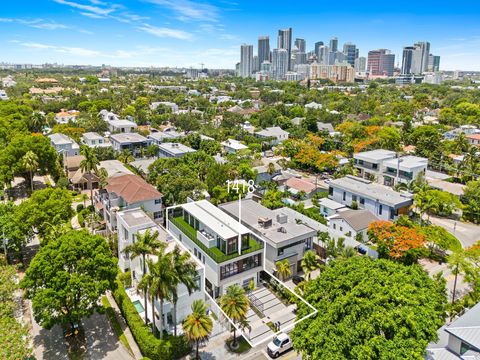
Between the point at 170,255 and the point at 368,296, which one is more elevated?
the point at 170,255

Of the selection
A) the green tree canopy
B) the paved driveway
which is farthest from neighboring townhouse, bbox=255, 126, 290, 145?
the green tree canopy

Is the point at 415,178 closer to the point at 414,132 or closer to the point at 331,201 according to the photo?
the point at 331,201

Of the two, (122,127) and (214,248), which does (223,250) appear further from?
(122,127)

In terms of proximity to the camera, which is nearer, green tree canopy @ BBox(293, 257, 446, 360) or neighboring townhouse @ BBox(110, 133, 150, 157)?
green tree canopy @ BBox(293, 257, 446, 360)

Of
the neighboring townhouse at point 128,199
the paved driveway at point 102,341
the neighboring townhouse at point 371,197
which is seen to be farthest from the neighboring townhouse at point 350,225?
the paved driveway at point 102,341

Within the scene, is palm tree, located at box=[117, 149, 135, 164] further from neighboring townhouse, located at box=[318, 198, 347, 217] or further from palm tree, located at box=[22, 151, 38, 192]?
neighboring townhouse, located at box=[318, 198, 347, 217]

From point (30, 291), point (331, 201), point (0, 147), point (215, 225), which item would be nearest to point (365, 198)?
point (331, 201)
